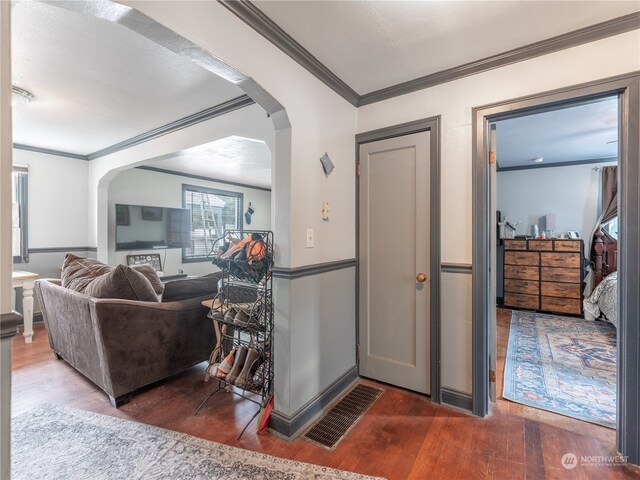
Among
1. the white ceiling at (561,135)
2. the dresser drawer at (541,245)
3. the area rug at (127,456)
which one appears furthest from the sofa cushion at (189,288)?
the dresser drawer at (541,245)

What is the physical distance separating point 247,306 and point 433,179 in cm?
161

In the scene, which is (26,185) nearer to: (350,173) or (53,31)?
(53,31)

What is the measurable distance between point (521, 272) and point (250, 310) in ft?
15.3

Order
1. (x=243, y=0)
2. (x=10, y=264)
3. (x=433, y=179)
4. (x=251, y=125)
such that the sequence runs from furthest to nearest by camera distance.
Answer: (x=251, y=125) → (x=433, y=179) → (x=243, y=0) → (x=10, y=264)

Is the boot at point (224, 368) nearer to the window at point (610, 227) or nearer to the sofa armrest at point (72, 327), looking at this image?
the sofa armrest at point (72, 327)

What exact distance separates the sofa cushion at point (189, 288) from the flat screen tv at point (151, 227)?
2.60 m

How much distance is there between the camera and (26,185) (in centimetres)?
402

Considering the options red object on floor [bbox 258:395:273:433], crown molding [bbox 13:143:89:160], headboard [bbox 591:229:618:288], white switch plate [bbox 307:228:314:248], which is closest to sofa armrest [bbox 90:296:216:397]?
red object on floor [bbox 258:395:273:433]

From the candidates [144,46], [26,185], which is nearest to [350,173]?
[144,46]

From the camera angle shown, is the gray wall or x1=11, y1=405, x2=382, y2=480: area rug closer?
x1=11, y1=405, x2=382, y2=480: area rug

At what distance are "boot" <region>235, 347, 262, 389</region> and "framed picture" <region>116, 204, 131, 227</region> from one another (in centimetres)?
367

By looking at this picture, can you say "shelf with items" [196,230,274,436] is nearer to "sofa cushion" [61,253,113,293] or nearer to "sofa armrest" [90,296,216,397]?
"sofa armrest" [90,296,216,397]

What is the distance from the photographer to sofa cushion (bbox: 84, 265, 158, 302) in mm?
2244

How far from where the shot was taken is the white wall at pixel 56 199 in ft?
13.4
